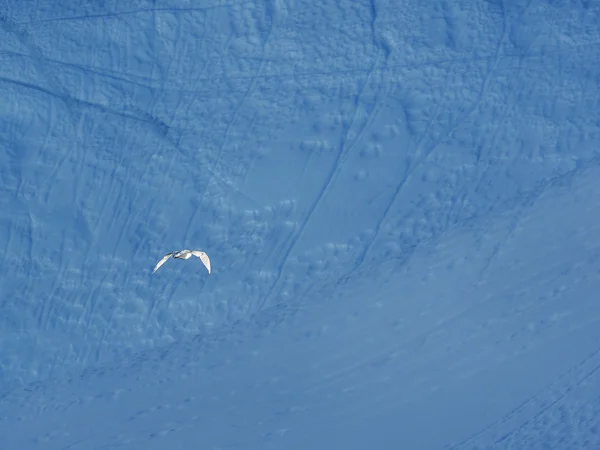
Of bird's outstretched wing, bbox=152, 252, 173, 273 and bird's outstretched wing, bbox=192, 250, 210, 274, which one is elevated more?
bird's outstretched wing, bbox=152, 252, 173, 273

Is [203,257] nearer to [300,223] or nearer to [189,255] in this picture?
[189,255]

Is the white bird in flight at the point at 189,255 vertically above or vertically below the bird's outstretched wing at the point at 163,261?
below

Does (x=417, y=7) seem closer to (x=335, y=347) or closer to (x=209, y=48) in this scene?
(x=209, y=48)

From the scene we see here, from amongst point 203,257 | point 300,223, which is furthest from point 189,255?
point 300,223

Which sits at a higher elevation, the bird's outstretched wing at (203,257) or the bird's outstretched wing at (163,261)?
the bird's outstretched wing at (163,261)

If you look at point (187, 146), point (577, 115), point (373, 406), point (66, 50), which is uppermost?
point (66, 50)

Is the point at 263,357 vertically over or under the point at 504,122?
under

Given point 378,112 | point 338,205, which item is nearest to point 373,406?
point 338,205

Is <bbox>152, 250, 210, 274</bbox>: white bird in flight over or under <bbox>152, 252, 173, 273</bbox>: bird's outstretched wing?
under
